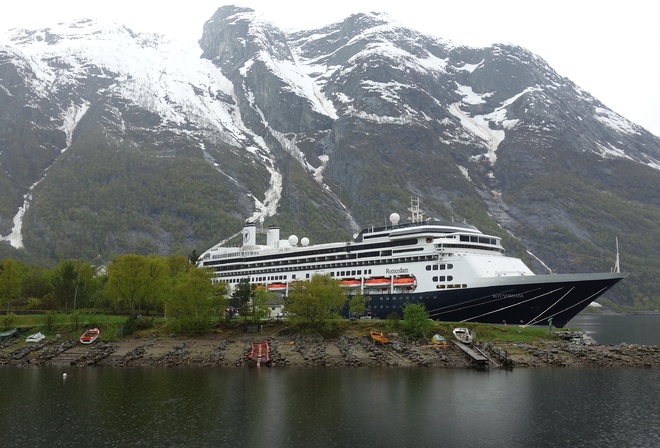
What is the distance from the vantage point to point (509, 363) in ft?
213

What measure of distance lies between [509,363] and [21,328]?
223ft

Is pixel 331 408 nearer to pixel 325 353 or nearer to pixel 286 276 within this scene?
pixel 325 353

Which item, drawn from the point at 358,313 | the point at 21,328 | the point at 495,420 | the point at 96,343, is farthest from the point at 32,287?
the point at 495,420

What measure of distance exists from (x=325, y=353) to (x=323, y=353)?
354mm

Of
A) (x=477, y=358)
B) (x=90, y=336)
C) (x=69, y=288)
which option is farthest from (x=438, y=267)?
(x=69, y=288)

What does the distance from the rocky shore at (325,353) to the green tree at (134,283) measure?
13548 millimetres

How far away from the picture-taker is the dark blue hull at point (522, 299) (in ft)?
264

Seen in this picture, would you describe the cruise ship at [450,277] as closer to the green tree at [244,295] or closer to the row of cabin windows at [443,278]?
the row of cabin windows at [443,278]

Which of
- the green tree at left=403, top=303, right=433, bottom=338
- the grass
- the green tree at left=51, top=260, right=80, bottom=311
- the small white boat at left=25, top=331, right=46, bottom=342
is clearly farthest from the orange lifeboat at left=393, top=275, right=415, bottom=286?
the green tree at left=51, top=260, right=80, bottom=311

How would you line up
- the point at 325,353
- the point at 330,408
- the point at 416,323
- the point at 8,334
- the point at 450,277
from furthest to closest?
the point at 450,277 → the point at 8,334 → the point at 416,323 → the point at 325,353 → the point at 330,408

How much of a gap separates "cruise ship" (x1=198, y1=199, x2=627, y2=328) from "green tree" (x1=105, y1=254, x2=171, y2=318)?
90.2 ft

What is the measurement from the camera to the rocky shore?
6706cm

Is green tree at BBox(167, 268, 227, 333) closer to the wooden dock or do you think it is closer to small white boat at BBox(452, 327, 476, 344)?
small white boat at BBox(452, 327, 476, 344)

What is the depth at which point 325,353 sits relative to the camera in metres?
70.0
